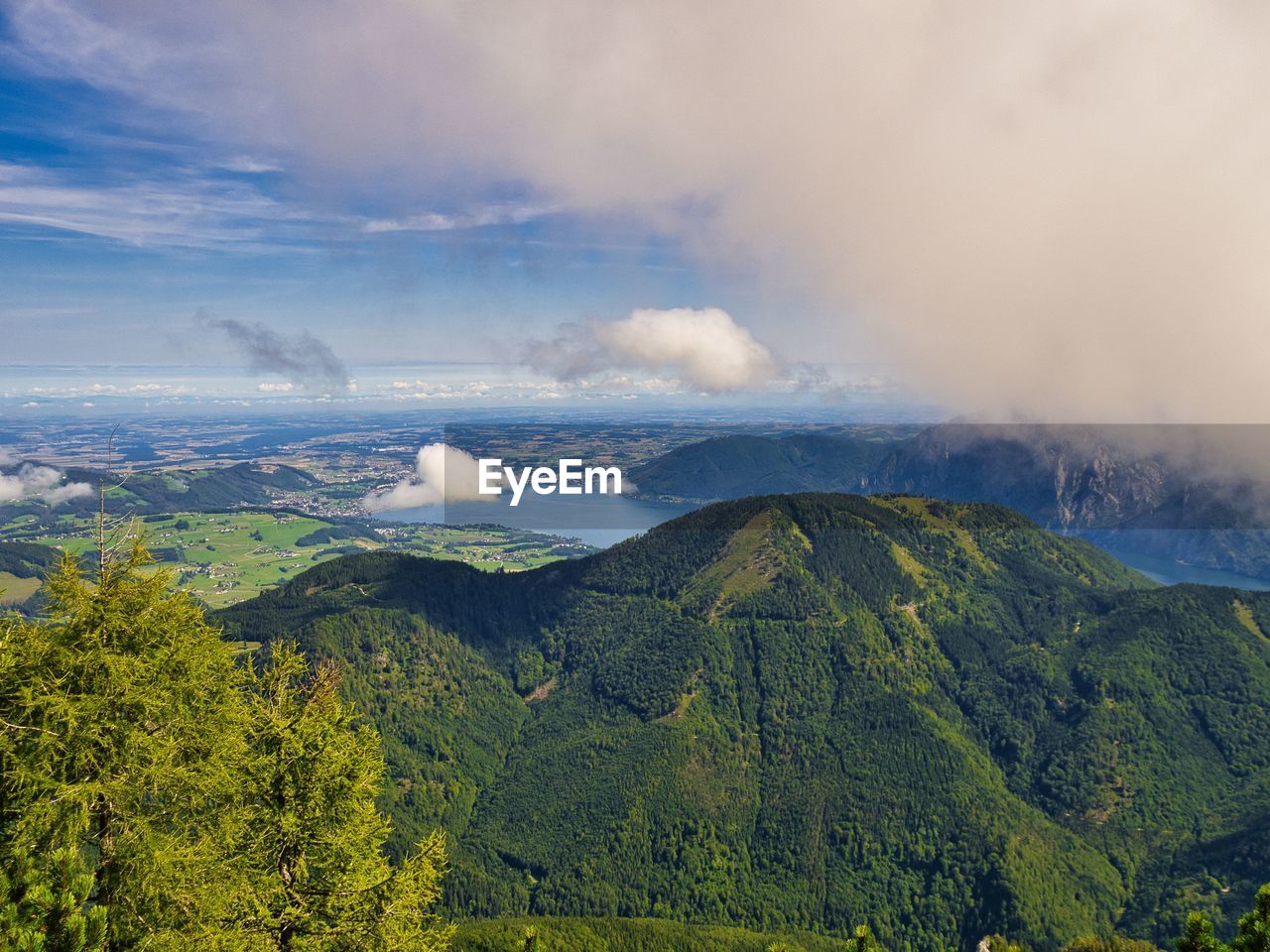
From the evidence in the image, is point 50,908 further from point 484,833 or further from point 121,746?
point 484,833

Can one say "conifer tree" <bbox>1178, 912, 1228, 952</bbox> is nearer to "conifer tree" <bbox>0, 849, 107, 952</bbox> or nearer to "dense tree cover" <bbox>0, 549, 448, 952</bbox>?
"dense tree cover" <bbox>0, 549, 448, 952</bbox>

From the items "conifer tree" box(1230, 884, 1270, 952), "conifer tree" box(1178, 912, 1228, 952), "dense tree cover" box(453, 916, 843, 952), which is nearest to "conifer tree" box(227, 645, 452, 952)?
"conifer tree" box(1178, 912, 1228, 952)

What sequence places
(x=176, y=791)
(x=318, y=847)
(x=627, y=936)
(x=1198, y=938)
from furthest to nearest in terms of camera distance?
Answer: (x=627, y=936)
(x=318, y=847)
(x=176, y=791)
(x=1198, y=938)

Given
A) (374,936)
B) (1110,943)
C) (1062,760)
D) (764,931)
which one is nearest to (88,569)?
(374,936)

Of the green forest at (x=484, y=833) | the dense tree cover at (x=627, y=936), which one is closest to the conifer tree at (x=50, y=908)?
the green forest at (x=484, y=833)

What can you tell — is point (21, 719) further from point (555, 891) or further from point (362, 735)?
point (555, 891)

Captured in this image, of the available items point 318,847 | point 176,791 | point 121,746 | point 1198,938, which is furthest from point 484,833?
point 1198,938

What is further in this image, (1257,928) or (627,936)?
(627,936)

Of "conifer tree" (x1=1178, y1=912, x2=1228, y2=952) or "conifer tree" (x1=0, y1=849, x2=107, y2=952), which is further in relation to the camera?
"conifer tree" (x1=1178, y1=912, x2=1228, y2=952)
